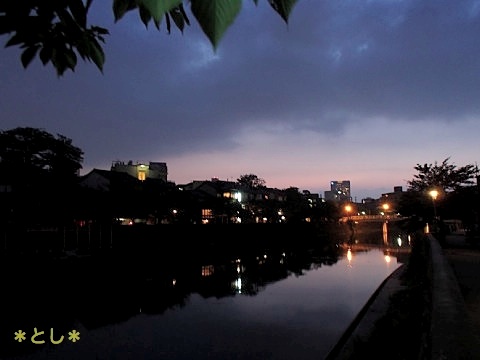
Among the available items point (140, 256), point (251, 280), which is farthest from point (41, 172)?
point (251, 280)

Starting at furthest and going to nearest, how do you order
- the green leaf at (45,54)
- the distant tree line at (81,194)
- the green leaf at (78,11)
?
the distant tree line at (81,194) < the green leaf at (45,54) < the green leaf at (78,11)

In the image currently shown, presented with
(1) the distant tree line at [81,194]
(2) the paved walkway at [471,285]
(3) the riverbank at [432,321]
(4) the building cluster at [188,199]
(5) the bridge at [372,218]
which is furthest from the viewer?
(5) the bridge at [372,218]

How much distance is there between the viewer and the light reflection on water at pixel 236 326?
41.6ft

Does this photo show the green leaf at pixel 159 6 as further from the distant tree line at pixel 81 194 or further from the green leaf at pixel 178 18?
the distant tree line at pixel 81 194

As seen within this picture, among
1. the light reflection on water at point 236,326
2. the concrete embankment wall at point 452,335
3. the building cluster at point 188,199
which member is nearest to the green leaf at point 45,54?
the concrete embankment wall at point 452,335

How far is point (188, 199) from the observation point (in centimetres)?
4691

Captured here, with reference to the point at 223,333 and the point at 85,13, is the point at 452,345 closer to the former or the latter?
the point at 85,13

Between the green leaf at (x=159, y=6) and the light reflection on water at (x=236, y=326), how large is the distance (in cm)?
1292

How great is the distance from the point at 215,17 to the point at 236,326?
16.1 meters

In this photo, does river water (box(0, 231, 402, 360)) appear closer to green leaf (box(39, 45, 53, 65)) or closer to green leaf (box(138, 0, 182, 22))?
green leaf (box(39, 45, 53, 65))

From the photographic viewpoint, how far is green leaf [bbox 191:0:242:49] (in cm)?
73

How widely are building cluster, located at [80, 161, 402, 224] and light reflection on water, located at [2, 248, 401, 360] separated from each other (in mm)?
17629

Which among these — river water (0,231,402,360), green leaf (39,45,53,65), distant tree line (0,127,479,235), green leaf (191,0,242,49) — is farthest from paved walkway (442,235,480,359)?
distant tree line (0,127,479,235)

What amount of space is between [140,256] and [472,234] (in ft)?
86.6
